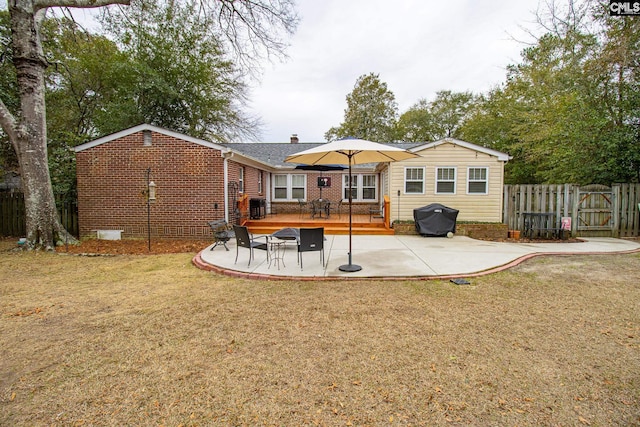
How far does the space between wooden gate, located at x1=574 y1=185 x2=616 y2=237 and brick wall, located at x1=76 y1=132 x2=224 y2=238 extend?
38.8 ft

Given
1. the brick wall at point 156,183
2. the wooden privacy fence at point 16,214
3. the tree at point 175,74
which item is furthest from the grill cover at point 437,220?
the tree at point 175,74

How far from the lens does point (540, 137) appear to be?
17.6 m

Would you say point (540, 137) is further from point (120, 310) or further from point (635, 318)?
point (120, 310)

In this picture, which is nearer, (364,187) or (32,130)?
(32,130)

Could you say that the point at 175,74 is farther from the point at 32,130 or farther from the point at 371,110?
the point at 371,110

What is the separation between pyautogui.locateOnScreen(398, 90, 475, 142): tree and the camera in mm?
34281

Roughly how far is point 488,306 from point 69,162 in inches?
536

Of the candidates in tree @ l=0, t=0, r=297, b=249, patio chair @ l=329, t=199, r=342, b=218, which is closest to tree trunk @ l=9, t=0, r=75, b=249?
tree @ l=0, t=0, r=297, b=249

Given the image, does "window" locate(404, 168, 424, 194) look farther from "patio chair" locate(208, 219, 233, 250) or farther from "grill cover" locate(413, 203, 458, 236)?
"patio chair" locate(208, 219, 233, 250)

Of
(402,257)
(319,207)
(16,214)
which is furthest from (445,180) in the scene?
(16,214)

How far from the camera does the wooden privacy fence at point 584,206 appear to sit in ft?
34.7

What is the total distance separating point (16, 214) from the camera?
11.0 metres

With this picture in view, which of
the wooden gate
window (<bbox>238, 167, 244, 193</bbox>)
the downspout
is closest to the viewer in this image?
the downspout

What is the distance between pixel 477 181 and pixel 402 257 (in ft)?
18.5
